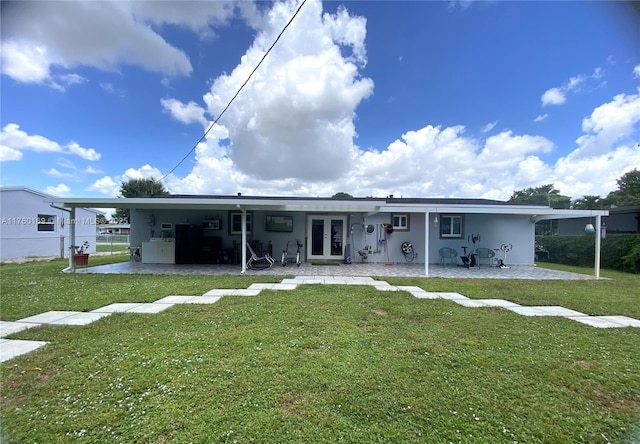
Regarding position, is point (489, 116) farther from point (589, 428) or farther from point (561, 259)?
point (589, 428)

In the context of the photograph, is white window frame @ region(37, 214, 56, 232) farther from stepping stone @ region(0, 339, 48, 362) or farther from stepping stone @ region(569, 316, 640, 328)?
stepping stone @ region(569, 316, 640, 328)

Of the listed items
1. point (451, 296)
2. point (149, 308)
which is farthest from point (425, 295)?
point (149, 308)

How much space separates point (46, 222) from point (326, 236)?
52.2ft

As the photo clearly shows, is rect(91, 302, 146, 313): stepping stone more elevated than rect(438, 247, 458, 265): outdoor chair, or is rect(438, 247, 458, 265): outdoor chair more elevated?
rect(438, 247, 458, 265): outdoor chair

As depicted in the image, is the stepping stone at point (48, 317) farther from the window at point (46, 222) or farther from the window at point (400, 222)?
the window at point (46, 222)

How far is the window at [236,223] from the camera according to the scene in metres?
11.4

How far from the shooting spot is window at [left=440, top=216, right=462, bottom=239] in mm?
11688

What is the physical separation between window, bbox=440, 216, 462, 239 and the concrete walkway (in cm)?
574

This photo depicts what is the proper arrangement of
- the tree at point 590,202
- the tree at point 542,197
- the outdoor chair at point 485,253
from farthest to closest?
the tree at point 542,197
the tree at point 590,202
the outdoor chair at point 485,253

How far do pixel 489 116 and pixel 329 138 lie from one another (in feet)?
22.5

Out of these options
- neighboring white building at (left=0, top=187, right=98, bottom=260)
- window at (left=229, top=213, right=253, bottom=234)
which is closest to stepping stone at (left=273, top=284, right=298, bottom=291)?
window at (left=229, top=213, right=253, bottom=234)

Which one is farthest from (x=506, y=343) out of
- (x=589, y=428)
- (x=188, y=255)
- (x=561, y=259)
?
(x=561, y=259)

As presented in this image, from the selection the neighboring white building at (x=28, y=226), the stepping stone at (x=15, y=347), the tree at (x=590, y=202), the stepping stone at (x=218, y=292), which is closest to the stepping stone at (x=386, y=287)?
the stepping stone at (x=218, y=292)

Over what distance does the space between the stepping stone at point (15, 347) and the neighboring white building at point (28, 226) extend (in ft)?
43.3
